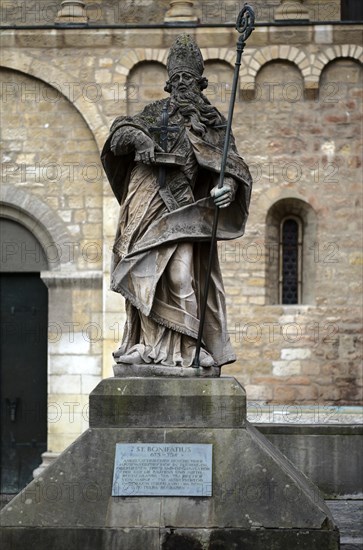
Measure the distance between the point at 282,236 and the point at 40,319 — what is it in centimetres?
314

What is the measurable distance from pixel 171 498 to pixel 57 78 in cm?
962

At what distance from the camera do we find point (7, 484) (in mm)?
18297

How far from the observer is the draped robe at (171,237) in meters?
9.59

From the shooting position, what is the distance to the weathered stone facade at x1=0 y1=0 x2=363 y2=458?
1753 cm

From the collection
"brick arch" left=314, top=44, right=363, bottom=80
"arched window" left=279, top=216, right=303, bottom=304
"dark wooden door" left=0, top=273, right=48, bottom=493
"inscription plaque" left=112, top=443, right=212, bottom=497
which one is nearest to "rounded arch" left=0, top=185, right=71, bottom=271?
"dark wooden door" left=0, top=273, right=48, bottom=493

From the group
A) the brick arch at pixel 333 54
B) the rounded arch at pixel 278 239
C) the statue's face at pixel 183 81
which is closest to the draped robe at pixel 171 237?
the statue's face at pixel 183 81

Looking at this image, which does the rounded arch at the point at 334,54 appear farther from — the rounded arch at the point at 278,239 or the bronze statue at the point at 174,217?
the bronze statue at the point at 174,217

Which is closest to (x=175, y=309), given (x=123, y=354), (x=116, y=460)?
(x=123, y=354)

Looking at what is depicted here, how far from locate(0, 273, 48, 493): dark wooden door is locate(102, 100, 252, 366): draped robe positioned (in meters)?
8.67

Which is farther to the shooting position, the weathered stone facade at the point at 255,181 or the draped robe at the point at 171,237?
the weathered stone facade at the point at 255,181

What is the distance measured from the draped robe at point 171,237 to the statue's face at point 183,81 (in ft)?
0.59

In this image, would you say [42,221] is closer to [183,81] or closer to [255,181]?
[255,181]

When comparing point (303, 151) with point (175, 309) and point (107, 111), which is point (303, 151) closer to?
point (107, 111)

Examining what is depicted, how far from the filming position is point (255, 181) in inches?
692
